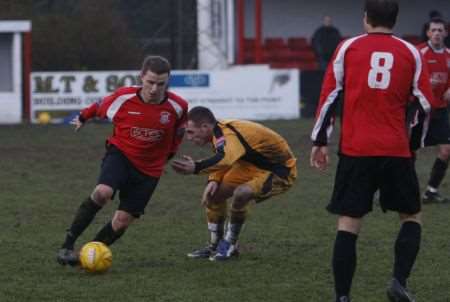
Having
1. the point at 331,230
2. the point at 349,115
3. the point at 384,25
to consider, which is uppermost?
the point at 384,25

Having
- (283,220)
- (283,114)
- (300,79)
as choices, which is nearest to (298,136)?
(283,114)

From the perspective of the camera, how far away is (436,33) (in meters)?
11.3

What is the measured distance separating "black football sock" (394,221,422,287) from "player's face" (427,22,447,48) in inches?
194

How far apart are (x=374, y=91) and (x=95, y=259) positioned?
2.30 m

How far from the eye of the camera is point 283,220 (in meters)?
10.2

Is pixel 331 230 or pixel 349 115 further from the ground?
pixel 349 115

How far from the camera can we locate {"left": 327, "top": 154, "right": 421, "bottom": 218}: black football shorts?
6355mm

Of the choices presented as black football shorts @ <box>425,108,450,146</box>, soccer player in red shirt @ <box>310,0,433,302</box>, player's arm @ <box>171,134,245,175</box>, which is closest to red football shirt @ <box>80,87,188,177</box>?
player's arm @ <box>171,134,245,175</box>

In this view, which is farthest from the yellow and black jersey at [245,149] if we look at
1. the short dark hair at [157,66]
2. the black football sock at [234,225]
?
the short dark hair at [157,66]

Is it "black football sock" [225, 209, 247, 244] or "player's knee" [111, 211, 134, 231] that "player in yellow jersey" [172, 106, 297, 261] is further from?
"player's knee" [111, 211, 134, 231]

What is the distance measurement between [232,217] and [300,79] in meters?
16.0

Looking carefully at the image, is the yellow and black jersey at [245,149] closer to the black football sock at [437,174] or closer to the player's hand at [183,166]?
the player's hand at [183,166]

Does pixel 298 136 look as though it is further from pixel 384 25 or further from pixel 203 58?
pixel 384 25

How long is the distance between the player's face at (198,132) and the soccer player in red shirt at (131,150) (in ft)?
0.45
